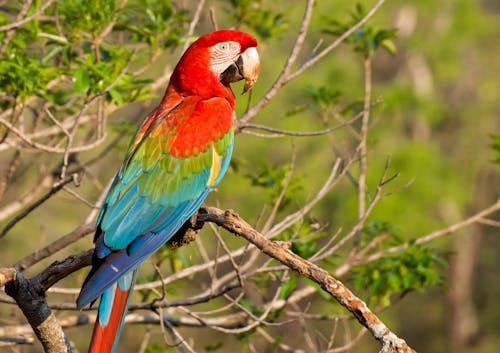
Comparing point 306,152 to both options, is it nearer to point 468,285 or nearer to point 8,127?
point 468,285

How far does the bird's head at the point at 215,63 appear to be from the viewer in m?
3.96

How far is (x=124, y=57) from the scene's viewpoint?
13.7 feet

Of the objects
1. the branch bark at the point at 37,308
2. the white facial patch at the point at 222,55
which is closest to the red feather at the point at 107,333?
the branch bark at the point at 37,308

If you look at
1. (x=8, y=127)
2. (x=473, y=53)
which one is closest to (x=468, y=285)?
(x=473, y=53)

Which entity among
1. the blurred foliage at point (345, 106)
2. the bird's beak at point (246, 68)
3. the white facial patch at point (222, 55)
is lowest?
the blurred foliage at point (345, 106)

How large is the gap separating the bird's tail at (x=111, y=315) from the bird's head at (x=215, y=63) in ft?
3.41

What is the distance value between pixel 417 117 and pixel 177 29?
10669mm

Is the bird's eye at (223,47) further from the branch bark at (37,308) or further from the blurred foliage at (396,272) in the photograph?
the branch bark at (37,308)

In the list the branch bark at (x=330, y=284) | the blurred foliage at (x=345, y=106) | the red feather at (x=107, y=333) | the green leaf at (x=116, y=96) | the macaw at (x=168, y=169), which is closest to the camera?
the branch bark at (x=330, y=284)

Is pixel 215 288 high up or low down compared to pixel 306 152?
up

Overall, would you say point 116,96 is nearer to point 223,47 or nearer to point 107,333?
point 223,47

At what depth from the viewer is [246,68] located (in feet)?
13.3

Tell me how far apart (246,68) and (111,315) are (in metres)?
1.42

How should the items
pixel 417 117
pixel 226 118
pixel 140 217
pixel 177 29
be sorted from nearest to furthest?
pixel 140 217
pixel 226 118
pixel 177 29
pixel 417 117
